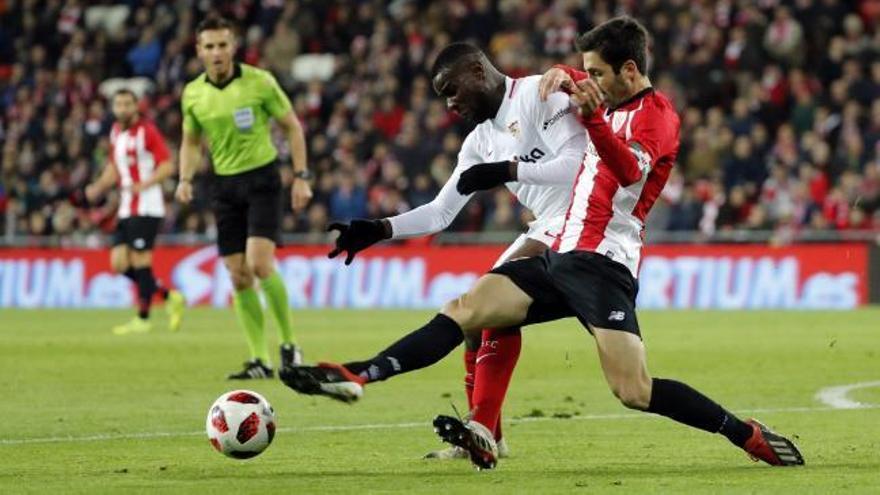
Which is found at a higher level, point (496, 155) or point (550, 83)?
point (550, 83)

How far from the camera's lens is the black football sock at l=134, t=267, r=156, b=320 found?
62.2 feet

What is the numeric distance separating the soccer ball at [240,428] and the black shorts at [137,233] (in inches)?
447

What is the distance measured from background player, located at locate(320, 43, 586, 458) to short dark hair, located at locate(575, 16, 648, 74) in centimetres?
48

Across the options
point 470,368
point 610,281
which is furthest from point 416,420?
point 610,281

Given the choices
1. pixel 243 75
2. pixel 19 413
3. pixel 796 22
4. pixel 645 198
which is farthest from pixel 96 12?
pixel 645 198

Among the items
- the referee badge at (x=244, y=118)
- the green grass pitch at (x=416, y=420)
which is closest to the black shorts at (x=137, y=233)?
the green grass pitch at (x=416, y=420)

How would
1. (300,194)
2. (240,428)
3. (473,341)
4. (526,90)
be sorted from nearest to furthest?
(240,428) → (526,90) → (473,341) → (300,194)

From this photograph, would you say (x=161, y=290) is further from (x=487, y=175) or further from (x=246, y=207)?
(x=487, y=175)

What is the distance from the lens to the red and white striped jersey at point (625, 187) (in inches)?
289

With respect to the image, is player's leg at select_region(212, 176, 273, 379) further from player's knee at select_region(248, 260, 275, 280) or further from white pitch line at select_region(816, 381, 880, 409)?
white pitch line at select_region(816, 381, 880, 409)

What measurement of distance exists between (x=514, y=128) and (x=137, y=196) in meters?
11.5

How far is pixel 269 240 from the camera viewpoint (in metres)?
12.7

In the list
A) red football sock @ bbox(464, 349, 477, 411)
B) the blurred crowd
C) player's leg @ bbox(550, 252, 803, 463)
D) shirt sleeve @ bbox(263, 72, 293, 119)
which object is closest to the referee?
shirt sleeve @ bbox(263, 72, 293, 119)

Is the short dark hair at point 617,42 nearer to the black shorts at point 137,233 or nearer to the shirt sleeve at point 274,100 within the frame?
the shirt sleeve at point 274,100
